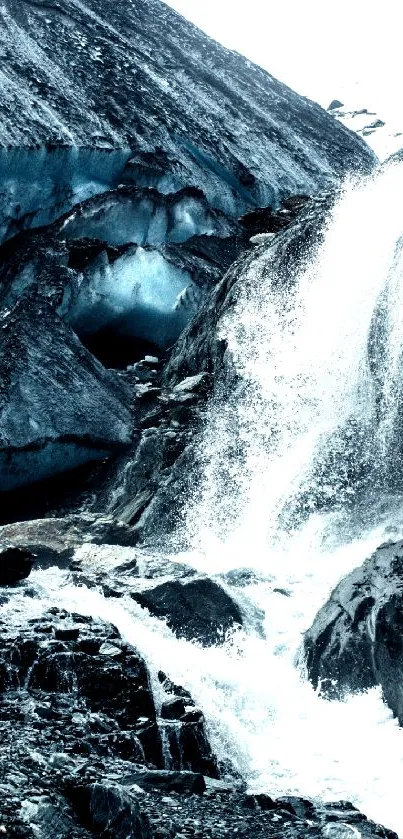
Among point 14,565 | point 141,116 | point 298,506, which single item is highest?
point 141,116

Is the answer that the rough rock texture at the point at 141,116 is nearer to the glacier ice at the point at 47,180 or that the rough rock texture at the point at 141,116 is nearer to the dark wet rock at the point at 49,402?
the glacier ice at the point at 47,180

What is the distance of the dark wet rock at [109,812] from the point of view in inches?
257

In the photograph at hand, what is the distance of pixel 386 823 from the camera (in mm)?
8570

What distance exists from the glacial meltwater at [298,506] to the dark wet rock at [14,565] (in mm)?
401

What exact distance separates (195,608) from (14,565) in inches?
98.2

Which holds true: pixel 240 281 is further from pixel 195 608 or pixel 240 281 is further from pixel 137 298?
pixel 195 608

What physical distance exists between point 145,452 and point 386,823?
10.3 meters

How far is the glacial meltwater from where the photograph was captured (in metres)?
10.3

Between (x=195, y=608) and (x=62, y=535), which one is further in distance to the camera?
(x=62, y=535)

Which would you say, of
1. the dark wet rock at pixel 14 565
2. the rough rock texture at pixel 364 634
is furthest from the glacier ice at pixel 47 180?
the rough rock texture at pixel 364 634

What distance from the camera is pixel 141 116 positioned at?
2700 cm

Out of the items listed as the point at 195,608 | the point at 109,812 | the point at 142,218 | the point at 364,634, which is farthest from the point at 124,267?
the point at 109,812

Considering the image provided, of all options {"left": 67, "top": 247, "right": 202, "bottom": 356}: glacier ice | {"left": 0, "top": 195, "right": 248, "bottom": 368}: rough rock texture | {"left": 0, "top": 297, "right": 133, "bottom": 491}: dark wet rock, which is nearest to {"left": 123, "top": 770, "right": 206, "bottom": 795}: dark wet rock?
{"left": 0, "top": 297, "right": 133, "bottom": 491}: dark wet rock

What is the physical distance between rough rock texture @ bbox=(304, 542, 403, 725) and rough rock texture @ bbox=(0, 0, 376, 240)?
1435 centimetres
